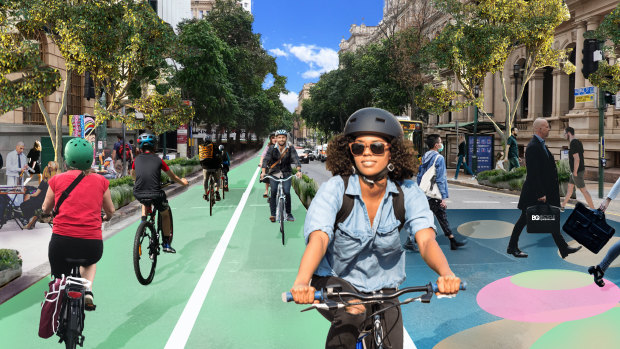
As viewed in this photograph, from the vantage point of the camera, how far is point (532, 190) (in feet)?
25.1

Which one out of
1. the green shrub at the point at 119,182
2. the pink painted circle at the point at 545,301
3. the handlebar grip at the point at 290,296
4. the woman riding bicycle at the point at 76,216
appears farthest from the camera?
the green shrub at the point at 119,182

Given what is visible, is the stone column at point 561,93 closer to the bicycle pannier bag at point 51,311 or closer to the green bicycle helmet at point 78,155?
the green bicycle helmet at point 78,155

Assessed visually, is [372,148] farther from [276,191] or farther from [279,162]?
[276,191]

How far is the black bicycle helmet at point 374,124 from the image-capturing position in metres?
2.76

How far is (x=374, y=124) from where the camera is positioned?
2.77 m

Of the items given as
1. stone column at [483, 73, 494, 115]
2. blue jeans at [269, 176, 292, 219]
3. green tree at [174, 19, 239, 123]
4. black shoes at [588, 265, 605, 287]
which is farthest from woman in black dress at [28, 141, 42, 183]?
stone column at [483, 73, 494, 115]

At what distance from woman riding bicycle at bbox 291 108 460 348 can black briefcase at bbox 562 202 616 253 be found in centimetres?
470

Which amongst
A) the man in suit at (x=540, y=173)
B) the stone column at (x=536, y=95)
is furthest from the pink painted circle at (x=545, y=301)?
the stone column at (x=536, y=95)

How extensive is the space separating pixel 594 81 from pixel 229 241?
12.9 m

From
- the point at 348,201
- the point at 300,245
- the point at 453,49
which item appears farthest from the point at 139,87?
the point at 348,201

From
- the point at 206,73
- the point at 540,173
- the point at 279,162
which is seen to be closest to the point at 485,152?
the point at 206,73

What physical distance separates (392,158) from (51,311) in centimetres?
281

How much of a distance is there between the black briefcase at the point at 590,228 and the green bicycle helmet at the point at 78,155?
18.7 ft

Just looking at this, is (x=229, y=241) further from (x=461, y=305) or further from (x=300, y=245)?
(x=461, y=305)
